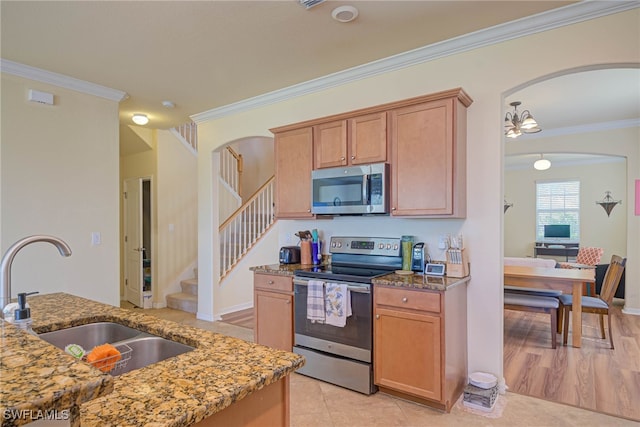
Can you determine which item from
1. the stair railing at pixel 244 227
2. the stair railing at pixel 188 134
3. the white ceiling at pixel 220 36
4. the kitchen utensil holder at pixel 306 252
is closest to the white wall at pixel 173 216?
the stair railing at pixel 188 134

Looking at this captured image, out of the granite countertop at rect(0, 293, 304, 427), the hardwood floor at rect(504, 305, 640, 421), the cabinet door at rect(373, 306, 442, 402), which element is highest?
the granite countertop at rect(0, 293, 304, 427)

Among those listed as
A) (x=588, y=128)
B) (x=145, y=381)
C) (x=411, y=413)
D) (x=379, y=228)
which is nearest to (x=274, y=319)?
(x=379, y=228)

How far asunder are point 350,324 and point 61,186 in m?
3.11

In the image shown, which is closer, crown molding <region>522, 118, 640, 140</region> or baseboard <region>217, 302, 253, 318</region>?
baseboard <region>217, 302, 253, 318</region>

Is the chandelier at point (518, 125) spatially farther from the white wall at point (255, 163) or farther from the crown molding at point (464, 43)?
the white wall at point (255, 163)

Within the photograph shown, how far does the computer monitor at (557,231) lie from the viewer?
8.55 meters

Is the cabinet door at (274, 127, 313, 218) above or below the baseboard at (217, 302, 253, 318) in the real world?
above

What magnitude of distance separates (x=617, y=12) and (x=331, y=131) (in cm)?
213

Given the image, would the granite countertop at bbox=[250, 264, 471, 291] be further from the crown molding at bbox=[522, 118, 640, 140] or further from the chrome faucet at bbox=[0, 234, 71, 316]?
the crown molding at bbox=[522, 118, 640, 140]

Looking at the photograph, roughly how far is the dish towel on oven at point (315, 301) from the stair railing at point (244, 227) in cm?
252

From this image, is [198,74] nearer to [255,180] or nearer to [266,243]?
[266,243]

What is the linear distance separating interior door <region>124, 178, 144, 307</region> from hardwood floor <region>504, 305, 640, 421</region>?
16.7 feet

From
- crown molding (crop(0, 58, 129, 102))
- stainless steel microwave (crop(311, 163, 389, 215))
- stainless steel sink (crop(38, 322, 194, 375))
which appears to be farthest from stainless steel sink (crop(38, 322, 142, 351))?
crown molding (crop(0, 58, 129, 102))

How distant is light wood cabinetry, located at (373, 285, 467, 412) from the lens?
2.41 m
